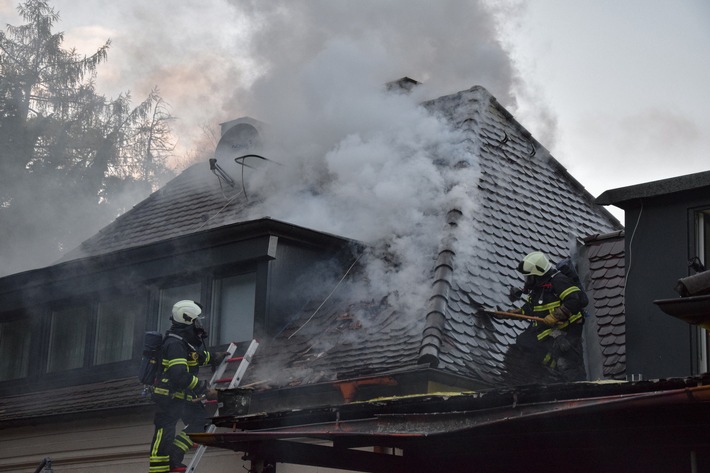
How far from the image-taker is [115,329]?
14.2m

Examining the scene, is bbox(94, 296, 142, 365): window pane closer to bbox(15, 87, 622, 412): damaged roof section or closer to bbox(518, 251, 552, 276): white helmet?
bbox(15, 87, 622, 412): damaged roof section

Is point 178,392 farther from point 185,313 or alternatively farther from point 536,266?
point 536,266

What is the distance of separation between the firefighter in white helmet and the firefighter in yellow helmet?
3387mm

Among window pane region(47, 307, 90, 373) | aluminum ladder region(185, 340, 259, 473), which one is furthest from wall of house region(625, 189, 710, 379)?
window pane region(47, 307, 90, 373)

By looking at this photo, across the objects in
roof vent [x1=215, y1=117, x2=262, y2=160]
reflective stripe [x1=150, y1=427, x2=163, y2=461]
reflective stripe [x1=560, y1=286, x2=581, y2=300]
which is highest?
roof vent [x1=215, y1=117, x2=262, y2=160]

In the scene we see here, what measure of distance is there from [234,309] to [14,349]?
162 inches

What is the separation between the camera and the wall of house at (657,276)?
401 inches

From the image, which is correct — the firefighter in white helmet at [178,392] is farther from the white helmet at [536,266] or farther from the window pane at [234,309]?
the white helmet at [536,266]

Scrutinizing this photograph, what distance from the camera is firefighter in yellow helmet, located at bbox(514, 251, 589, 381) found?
11.2 metres

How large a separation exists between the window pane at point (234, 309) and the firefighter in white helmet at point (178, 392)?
4.48ft

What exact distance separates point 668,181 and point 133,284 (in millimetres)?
6867

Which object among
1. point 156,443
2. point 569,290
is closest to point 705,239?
point 569,290

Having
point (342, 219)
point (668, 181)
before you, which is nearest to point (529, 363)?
point (668, 181)

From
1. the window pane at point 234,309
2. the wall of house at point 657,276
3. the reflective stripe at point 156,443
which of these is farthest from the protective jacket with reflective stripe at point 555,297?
the reflective stripe at point 156,443
